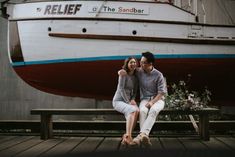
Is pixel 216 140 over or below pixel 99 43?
below

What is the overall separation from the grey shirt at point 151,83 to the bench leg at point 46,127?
1.36 metres

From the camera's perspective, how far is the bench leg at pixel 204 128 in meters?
4.47

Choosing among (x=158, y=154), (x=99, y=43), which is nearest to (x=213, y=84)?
(x=99, y=43)

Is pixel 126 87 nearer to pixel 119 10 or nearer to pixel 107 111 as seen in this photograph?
pixel 107 111

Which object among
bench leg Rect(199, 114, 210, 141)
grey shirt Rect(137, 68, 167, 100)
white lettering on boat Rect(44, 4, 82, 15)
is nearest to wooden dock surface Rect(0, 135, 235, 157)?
bench leg Rect(199, 114, 210, 141)

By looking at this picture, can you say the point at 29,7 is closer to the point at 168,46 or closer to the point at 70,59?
the point at 70,59

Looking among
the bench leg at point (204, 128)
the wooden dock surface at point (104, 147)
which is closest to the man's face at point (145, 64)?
the wooden dock surface at point (104, 147)

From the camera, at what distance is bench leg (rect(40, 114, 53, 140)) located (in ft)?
15.1

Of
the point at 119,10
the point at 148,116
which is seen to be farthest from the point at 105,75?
the point at 148,116

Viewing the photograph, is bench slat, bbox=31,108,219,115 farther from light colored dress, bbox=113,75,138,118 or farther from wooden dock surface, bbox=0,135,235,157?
light colored dress, bbox=113,75,138,118

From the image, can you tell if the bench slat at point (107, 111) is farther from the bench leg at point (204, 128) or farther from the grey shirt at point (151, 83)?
A: the grey shirt at point (151, 83)

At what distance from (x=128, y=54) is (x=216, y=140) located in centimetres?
232

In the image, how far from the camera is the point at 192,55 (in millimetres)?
6352

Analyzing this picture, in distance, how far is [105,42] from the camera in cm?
623
